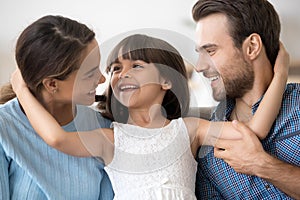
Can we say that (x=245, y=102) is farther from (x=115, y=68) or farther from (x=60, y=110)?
(x=60, y=110)

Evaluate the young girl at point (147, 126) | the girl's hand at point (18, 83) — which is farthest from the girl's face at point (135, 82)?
the girl's hand at point (18, 83)

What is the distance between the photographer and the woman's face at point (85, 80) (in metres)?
1.10

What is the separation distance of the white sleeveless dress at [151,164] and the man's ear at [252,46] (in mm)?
357

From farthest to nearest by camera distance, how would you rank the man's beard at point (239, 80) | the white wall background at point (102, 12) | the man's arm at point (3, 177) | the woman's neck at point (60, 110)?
the white wall background at point (102, 12)
the man's beard at point (239, 80)
the woman's neck at point (60, 110)
the man's arm at point (3, 177)

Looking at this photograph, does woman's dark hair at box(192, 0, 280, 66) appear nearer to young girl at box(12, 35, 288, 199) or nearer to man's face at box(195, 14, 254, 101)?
man's face at box(195, 14, 254, 101)

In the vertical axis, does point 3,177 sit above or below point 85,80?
below

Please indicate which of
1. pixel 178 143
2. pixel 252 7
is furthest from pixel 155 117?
pixel 252 7

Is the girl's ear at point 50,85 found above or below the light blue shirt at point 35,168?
above

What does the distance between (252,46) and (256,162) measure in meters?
0.40

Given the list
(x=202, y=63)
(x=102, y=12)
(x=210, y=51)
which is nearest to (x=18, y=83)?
(x=202, y=63)

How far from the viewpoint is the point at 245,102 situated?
137 centimetres

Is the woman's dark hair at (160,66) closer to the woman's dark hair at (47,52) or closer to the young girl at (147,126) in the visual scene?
the young girl at (147,126)

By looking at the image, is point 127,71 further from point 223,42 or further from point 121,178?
point 223,42

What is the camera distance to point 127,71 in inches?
43.2
